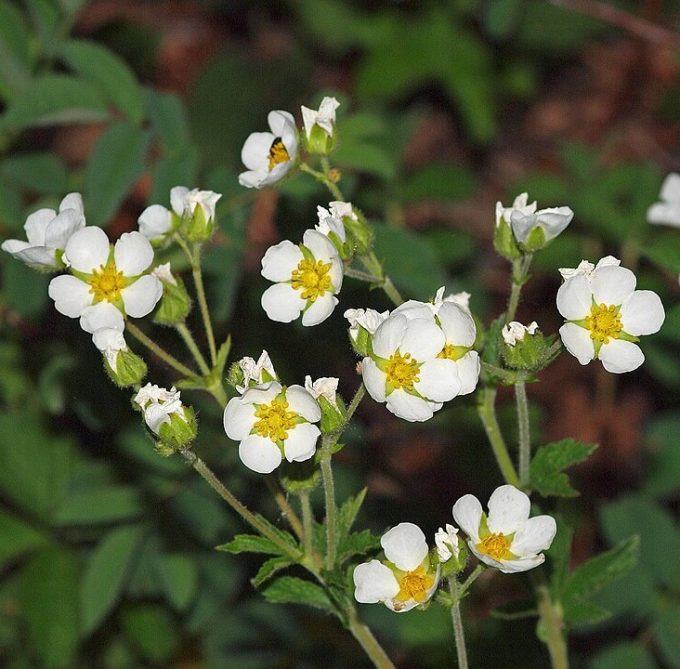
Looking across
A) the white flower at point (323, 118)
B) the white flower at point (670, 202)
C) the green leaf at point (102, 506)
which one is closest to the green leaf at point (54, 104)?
the white flower at point (323, 118)

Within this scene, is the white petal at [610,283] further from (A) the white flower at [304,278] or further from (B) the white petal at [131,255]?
(B) the white petal at [131,255]

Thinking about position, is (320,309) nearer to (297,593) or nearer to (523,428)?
(523,428)

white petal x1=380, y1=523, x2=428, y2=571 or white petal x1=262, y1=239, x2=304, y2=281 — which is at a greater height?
white petal x1=262, y1=239, x2=304, y2=281

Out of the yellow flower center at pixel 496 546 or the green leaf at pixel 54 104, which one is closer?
the yellow flower center at pixel 496 546

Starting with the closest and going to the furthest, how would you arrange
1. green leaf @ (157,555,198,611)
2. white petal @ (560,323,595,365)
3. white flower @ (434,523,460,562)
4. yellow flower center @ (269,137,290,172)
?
white flower @ (434,523,460,562) → white petal @ (560,323,595,365) → yellow flower center @ (269,137,290,172) → green leaf @ (157,555,198,611)

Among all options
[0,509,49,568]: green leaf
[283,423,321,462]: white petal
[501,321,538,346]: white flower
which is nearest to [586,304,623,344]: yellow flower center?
[501,321,538,346]: white flower

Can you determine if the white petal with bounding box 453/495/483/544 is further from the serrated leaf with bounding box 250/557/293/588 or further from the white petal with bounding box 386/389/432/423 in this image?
the serrated leaf with bounding box 250/557/293/588

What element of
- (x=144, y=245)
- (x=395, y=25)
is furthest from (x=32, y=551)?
(x=395, y=25)

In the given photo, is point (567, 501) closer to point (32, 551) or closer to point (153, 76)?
point (32, 551)
